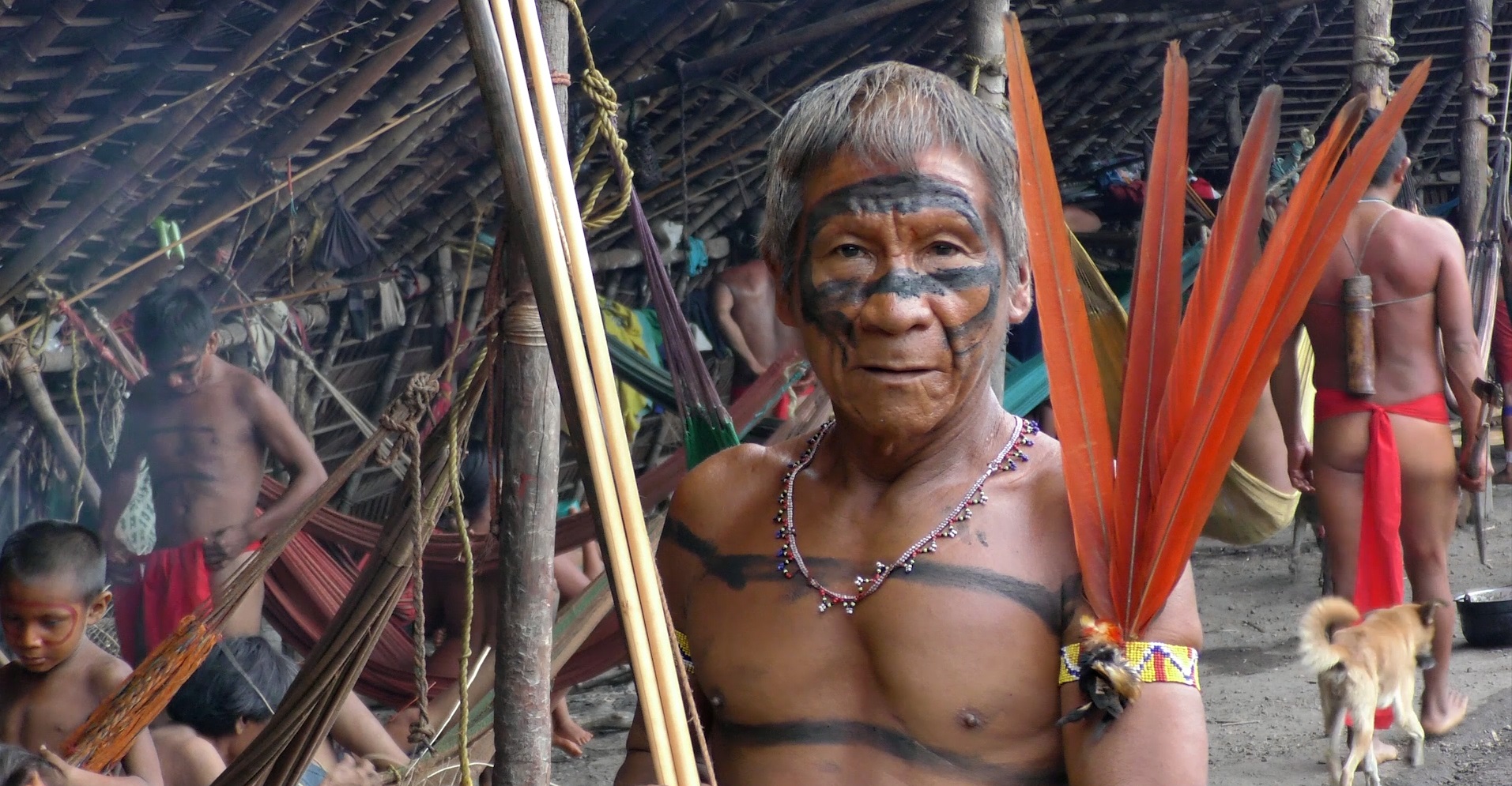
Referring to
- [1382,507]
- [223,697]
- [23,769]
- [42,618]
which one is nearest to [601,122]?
[23,769]

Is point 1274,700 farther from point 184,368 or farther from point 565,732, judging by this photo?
point 184,368

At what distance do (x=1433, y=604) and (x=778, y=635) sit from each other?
341 centimetres

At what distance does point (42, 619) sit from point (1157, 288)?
8.59 feet

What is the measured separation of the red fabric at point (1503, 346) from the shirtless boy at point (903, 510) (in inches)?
166

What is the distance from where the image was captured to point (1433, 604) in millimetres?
4141

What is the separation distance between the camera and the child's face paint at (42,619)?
2.96 m

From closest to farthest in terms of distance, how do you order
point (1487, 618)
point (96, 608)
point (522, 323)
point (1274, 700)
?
1. point (522, 323)
2. point (96, 608)
3. point (1274, 700)
4. point (1487, 618)

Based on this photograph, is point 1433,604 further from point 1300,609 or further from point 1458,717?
point 1300,609

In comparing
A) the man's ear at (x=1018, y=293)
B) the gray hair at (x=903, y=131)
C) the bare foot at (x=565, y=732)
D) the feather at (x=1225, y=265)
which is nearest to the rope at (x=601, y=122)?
the gray hair at (x=903, y=131)

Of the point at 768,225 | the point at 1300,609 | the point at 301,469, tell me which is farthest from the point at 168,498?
the point at 1300,609

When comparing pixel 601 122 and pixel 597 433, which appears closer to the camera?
pixel 597 433

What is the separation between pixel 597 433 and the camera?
1185 millimetres

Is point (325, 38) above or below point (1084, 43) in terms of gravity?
above

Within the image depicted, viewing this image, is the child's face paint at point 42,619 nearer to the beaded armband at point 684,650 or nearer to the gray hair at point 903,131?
the beaded armband at point 684,650
